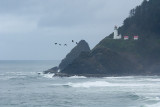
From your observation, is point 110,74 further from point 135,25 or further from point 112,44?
point 135,25

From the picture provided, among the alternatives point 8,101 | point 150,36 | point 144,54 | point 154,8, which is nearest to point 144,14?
point 154,8

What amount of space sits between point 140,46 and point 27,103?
2512 inches

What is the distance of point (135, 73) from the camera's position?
94875mm

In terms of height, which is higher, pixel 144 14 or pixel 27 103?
pixel 144 14

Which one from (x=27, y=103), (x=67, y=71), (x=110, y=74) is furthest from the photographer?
(x=67, y=71)

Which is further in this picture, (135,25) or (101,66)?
(135,25)

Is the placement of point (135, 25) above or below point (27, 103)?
above

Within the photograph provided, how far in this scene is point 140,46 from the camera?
104 meters

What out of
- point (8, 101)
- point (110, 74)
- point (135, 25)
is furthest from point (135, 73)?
point (8, 101)

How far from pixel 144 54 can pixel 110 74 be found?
11877 millimetres

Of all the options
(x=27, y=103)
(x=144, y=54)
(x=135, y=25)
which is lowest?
(x=27, y=103)

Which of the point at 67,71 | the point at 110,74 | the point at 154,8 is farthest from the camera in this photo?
the point at 154,8

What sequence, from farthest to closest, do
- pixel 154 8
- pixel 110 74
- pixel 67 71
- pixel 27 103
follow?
pixel 154 8, pixel 67 71, pixel 110 74, pixel 27 103

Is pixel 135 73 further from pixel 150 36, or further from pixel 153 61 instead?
pixel 150 36
